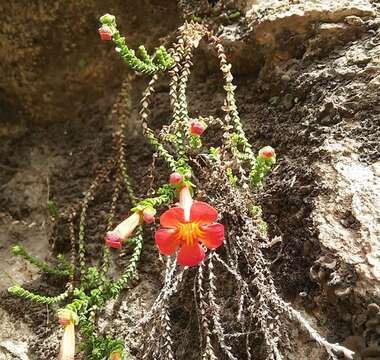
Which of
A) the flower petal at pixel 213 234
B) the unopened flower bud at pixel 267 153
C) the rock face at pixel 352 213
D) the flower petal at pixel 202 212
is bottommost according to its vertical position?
the rock face at pixel 352 213

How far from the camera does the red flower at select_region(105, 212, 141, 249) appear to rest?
4.72 feet

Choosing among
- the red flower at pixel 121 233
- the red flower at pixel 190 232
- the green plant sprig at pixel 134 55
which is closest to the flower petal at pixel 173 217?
the red flower at pixel 190 232

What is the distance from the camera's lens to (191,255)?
1372mm

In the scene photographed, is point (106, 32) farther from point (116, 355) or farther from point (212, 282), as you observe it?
point (116, 355)

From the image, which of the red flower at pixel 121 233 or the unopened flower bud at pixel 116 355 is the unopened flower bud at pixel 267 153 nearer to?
the red flower at pixel 121 233

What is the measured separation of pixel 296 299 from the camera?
1.51 m

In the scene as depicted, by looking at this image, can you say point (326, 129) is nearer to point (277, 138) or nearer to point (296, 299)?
point (277, 138)

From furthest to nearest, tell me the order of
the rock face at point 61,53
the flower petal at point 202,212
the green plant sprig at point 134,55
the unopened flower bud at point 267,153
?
the rock face at point 61,53
the green plant sprig at point 134,55
the unopened flower bud at point 267,153
the flower petal at point 202,212

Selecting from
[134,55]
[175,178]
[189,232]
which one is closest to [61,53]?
[134,55]

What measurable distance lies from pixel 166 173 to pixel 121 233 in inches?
23.3

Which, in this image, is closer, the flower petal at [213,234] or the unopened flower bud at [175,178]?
the flower petal at [213,234]

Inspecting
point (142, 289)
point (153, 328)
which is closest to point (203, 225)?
point (153, 328)

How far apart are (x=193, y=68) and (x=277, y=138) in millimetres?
600

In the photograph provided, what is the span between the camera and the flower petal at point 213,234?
4.49ft
